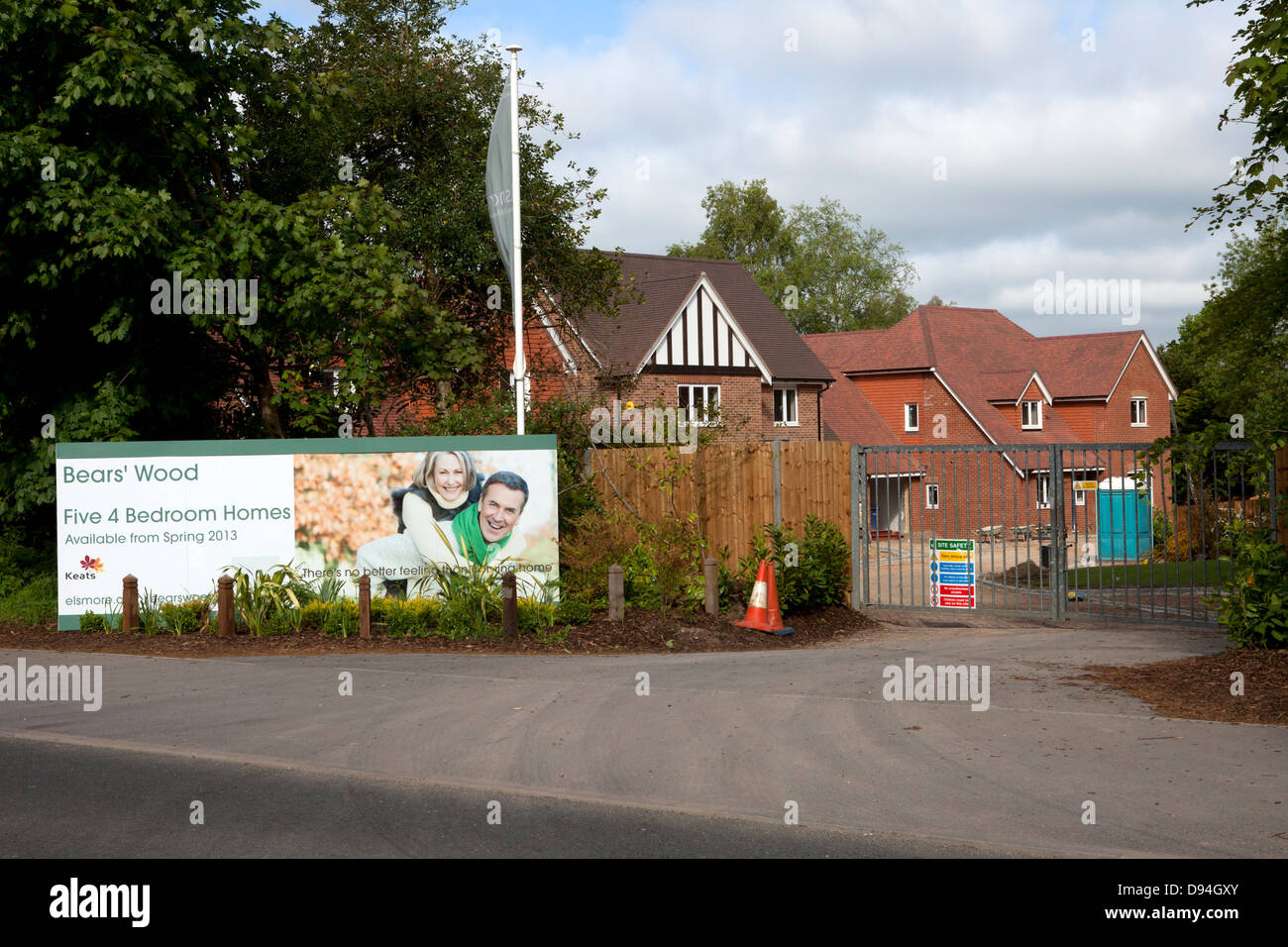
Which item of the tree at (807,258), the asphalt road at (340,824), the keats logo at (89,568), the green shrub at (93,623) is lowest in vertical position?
the asphalt road at (340,824)

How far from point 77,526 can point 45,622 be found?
1727 mm

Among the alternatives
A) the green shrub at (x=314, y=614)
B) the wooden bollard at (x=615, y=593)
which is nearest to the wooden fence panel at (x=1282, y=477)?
the wooden bollard at (x=615, y=593)

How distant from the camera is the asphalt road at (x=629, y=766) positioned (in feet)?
22.1

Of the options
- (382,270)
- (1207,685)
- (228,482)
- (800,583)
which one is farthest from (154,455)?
(1207,685)

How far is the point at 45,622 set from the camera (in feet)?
53.0

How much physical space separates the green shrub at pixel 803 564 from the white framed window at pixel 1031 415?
4062 centimetres

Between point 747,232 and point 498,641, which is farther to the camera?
point 747,232

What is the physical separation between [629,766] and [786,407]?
35.3 meters

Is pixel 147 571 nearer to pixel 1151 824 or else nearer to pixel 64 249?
pixel 64 249

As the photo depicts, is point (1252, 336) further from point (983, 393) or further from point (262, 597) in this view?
point (262, 597)

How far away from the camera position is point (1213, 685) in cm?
1029

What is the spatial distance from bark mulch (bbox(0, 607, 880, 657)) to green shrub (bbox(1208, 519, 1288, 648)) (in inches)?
212

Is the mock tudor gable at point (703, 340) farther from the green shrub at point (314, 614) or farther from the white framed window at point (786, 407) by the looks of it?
the green shrub at point (314, 614)

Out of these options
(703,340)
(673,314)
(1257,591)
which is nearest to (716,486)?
(1257,591)
